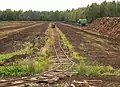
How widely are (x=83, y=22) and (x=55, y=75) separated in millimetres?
83087

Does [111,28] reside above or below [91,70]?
below

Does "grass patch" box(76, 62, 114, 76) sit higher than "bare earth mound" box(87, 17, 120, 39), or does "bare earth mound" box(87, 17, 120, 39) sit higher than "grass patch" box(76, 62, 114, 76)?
"grass patch" box(76, 62, 114, 76)

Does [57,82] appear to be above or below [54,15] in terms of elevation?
above

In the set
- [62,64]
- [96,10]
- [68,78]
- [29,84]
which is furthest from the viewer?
[96,10]

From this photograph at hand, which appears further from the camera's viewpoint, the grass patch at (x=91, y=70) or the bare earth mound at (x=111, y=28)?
the bare earth mound at (x=111, y=28)

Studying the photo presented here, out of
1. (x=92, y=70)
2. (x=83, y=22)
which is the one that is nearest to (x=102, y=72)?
(x=92, y=70)

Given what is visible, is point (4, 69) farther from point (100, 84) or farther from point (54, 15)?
point (54, 15)

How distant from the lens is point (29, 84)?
12.5 metres

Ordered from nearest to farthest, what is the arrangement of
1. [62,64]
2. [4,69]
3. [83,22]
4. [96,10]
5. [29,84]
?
[29,84] < [4,69] < [62,64] < [83,22] < [96,10]

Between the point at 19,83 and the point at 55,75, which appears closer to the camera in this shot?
the point at 19,83

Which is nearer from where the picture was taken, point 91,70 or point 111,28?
point 91,70

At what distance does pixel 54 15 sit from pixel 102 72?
602 ft

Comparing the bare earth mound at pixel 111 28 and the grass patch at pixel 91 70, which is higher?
the grass patch at pixel 91 70

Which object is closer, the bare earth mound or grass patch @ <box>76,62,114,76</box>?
grass patch @ <box>76,62,114,76</box>
